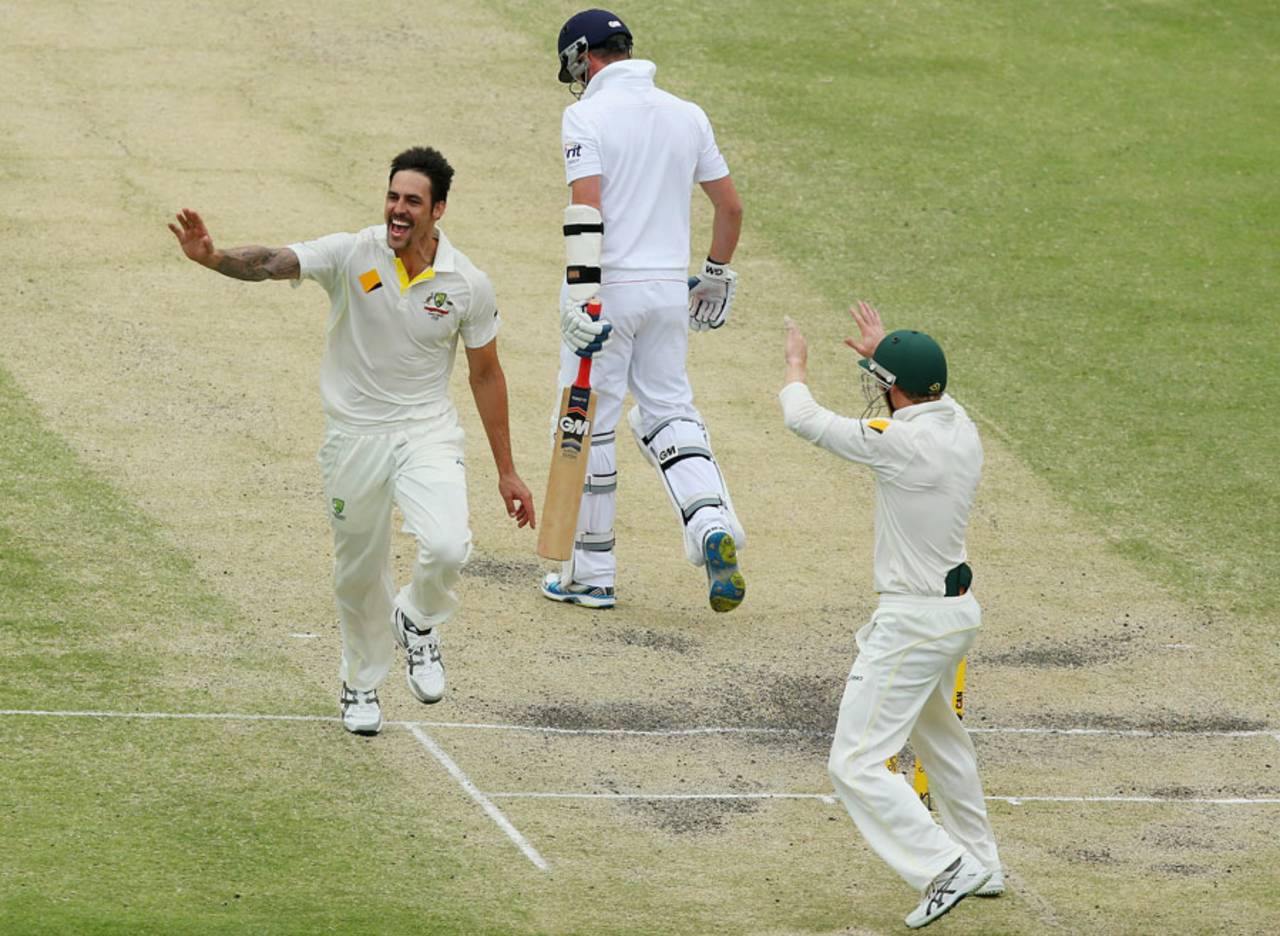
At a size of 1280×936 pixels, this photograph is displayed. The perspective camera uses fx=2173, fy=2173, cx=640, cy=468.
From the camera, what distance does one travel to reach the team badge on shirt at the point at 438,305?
9.23 meters

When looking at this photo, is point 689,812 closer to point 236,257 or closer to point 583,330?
point 583,330

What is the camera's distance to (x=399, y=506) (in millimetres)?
9180

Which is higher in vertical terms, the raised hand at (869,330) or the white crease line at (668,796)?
the raised hand at (869,330)

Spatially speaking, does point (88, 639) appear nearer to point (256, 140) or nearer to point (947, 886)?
point (947, 886)

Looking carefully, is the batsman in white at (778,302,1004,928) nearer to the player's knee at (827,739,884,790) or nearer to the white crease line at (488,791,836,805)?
the player's knee at (827,739,884,790)

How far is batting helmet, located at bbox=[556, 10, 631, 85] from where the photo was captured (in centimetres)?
1156

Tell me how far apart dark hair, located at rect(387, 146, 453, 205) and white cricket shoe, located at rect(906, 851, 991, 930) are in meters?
3.48

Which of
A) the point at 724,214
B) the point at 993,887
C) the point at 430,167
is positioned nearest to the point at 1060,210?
the point at 724,214

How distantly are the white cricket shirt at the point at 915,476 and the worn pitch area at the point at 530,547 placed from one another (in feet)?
4.55

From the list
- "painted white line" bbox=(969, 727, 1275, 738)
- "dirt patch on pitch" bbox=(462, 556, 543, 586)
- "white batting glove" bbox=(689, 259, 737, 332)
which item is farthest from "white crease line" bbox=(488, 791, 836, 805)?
"white batting glove" bbox=(689, 259, 737, 332)

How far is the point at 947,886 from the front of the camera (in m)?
7.95

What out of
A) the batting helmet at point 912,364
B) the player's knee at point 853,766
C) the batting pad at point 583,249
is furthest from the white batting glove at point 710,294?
the player's knee at point 853,766

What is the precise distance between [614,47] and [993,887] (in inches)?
204

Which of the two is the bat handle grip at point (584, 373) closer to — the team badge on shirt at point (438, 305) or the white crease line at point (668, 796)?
the team badge on shirt at point (438, 305)
